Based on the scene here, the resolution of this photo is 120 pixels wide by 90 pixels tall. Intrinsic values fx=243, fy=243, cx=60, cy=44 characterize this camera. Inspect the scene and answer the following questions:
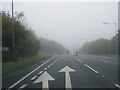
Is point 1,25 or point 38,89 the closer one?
point 38,89

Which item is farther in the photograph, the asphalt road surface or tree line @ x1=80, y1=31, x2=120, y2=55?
tree line @ x1=80, y1=31, x2=120, y2=55

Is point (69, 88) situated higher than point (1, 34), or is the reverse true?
point (1, 34)

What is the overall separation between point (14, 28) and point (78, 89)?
24.1 m

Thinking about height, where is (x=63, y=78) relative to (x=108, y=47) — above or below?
below

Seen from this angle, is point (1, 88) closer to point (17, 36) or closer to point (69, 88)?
point (69, 88)

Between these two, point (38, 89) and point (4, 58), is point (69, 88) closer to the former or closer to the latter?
point (38, 89)

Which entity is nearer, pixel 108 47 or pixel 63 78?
pixel 63 78

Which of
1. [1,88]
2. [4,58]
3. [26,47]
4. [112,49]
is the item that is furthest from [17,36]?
[112,49]

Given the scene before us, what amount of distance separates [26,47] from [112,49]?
40.7 meters

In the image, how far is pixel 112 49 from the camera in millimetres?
77375

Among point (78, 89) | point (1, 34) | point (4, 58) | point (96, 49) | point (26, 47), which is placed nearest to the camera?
point (78, 89)

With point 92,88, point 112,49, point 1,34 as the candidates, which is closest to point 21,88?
point 92,88

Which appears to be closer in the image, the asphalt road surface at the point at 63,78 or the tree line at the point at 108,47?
the asphalt road surface at the point at 63,78

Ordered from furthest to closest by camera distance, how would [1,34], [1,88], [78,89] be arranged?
[1,34] → [1,88] → [78,89]
